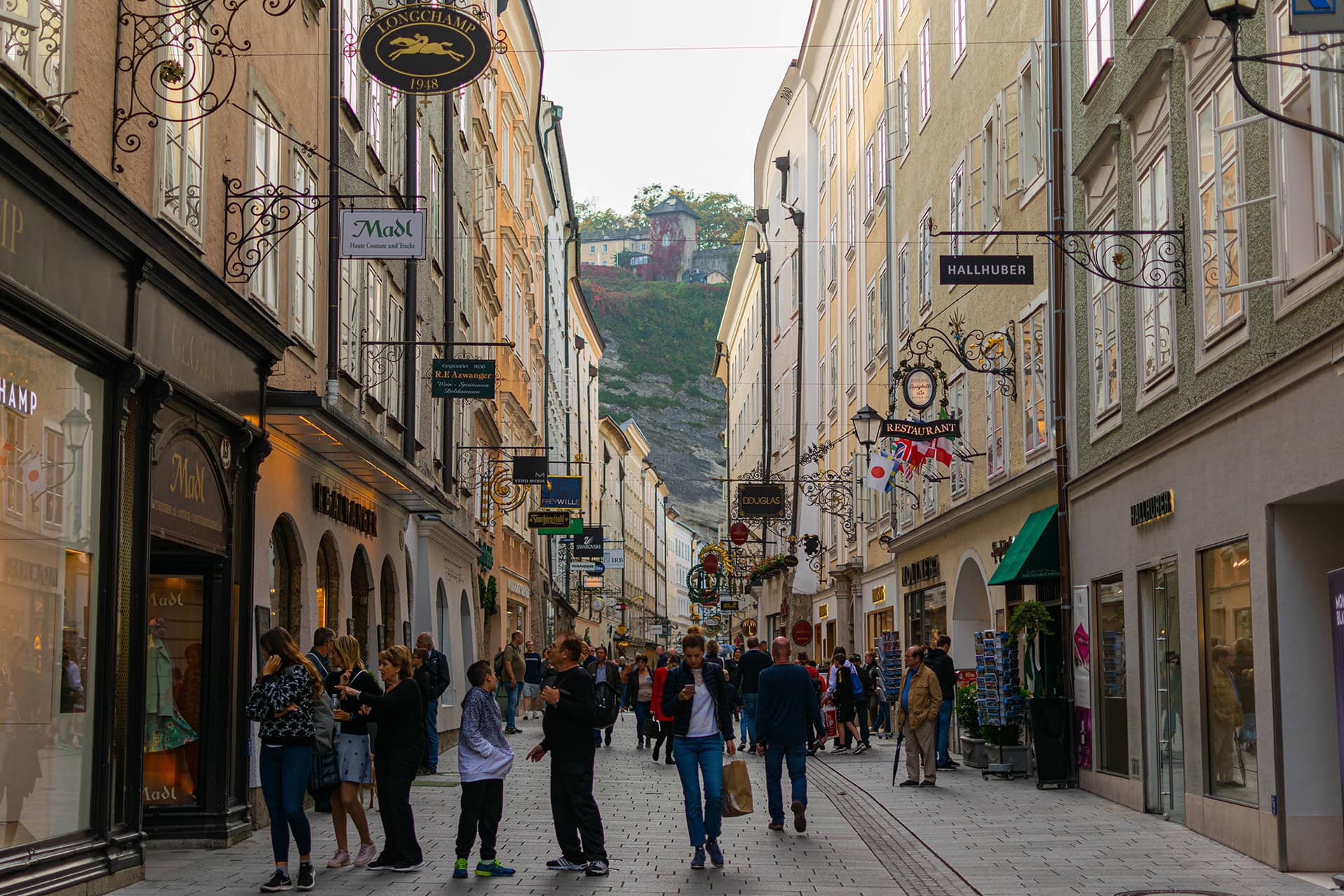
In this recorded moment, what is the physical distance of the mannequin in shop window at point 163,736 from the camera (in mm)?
13008

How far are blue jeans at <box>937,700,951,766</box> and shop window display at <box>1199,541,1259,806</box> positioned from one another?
23.3 ft

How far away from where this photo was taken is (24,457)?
31.5 feet

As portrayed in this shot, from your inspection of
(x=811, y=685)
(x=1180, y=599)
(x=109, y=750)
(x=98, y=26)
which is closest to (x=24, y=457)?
(x=109, y=750)

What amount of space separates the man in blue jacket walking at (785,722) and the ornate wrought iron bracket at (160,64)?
7.04 m

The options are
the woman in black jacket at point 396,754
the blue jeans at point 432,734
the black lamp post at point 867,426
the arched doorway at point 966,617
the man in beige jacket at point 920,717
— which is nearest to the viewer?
the woman in black jacket at point 396,754

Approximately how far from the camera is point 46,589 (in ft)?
32.6

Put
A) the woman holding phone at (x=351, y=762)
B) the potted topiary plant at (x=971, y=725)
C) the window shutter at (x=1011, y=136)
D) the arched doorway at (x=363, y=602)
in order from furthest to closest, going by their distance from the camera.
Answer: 1. the window shutter at (x=1011, y=136)
2. the potted topiary plant at (x=971, y=725)
3. the arched doorway at (x=363, y=602)
4. the woman holding phone at (x=351, y=762)

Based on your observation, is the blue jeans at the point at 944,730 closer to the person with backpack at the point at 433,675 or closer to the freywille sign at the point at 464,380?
the person with backpack at the point at 433,675

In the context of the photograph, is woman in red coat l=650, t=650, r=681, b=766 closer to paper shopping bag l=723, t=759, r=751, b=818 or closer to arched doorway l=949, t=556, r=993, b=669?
arched doorway l=949, t=556, r=993, b=669

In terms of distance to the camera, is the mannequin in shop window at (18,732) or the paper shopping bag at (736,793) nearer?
the mannequin in shop window at (18,732)

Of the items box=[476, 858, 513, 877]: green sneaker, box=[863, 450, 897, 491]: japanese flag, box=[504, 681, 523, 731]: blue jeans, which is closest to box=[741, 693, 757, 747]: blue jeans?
box=[863, 450, 897, 491]: japanese flag

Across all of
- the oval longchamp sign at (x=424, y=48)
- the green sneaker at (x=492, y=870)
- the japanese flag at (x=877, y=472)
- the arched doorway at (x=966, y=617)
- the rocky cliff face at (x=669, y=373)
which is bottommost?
the green sneaker at (x=492, y=870)

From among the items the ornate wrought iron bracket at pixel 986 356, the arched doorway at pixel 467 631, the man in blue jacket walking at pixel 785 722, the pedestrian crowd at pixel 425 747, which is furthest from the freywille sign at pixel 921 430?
the arched doorway at pixel 467 631

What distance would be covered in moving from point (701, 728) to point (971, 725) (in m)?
9.91
